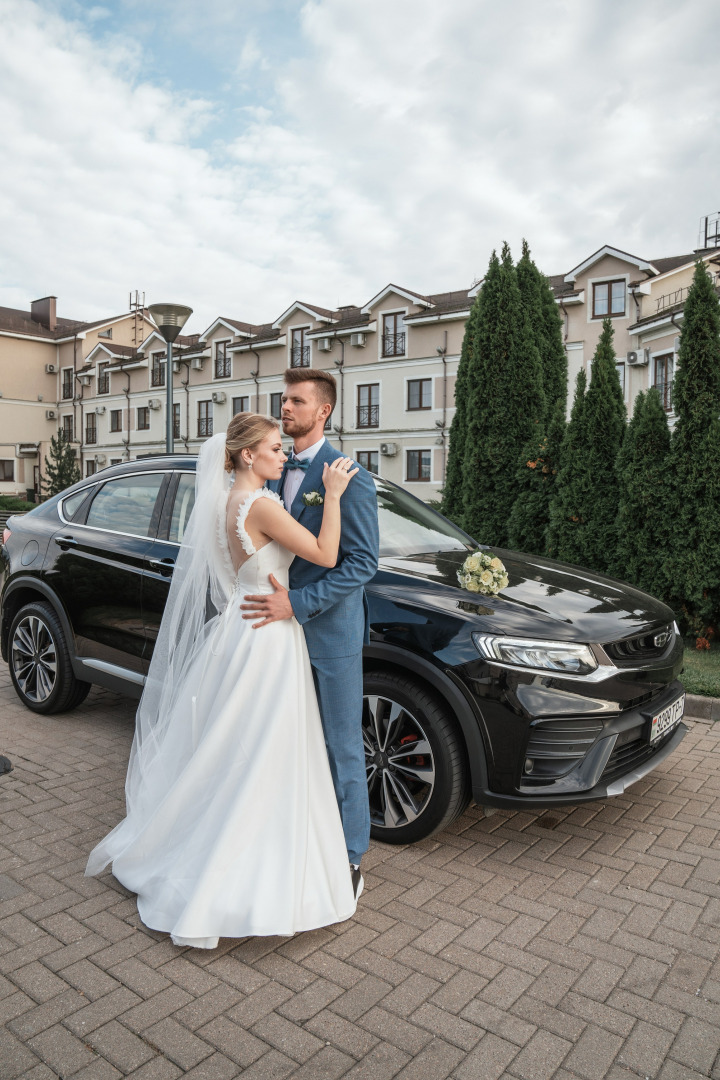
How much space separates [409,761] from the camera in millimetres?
3547

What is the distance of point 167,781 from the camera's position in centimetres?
327

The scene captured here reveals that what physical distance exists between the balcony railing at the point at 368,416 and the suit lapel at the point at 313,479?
117 feet

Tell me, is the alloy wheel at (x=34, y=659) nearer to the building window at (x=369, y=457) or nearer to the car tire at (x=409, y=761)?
the car tire at (x=409, y=761)

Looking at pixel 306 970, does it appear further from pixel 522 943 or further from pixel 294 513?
pixel 294 513

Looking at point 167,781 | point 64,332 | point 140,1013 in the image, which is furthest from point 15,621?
point 64,332

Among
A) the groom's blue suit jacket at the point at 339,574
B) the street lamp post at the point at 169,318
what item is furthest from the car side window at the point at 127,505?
the street lamp post at the point at 169,318

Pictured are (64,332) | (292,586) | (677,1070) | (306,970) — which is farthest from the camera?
(64,332)

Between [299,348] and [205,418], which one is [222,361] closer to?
[205,418]

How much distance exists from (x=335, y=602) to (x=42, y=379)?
5774cm

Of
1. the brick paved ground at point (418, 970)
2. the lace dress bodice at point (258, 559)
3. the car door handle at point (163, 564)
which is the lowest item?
the brick paved ground at point (418, 970)

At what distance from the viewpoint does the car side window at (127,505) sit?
195 inches

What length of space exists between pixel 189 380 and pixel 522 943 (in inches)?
1803

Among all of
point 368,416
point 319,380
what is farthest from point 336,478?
point 368,416

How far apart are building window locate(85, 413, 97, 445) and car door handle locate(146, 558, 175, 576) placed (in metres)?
50.6
